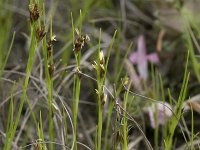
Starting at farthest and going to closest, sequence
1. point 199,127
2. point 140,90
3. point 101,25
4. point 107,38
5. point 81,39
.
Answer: point 101,25
point 107,38
point 140,90
point 199,127
point 81,39

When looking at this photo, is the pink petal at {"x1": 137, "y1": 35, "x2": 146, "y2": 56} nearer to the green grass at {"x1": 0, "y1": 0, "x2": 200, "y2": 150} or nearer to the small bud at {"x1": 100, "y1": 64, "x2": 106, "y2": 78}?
the green grass at {"x1": 0, "y1": 0, "x2": 200, "y2": 150}

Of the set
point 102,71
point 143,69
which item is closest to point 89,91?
point 143,69

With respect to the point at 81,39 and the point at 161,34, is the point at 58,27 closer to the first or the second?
the point at 161,34

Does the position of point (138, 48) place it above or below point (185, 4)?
below

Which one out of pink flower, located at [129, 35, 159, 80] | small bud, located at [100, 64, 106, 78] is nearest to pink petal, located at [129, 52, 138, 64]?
pink flower, located at [129, 35, 159, 80]

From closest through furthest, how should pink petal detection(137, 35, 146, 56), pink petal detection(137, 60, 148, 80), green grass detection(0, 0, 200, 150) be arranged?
1. green grass detection(0, 0, 200, 150)
2. pink petal detection(137, 60, 148, 80)
3. pink petal detection(137, 35, 146, 56)

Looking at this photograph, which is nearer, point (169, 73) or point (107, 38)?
point (169, 73)

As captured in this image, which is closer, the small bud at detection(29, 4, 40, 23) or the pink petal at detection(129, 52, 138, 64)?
the small bud at detection(29, 4, 40, 23)

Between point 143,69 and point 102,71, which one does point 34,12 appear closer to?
point 102,71

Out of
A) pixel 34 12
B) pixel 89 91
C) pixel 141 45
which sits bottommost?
pixel 89 91

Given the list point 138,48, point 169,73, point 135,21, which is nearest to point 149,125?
point 169,73

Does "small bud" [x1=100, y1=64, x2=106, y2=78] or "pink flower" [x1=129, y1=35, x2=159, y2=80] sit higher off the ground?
"small bud" [x1=100, y1=64, x2=106, y2=78]
